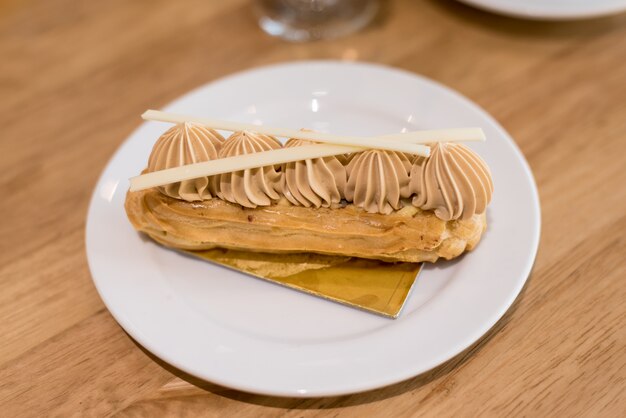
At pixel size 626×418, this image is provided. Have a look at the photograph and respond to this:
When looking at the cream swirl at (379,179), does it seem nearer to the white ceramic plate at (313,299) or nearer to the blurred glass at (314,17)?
the white ceramic plate at (313,299)

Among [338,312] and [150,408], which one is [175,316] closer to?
[150,408]

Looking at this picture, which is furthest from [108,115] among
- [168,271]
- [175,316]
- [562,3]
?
[562,3]

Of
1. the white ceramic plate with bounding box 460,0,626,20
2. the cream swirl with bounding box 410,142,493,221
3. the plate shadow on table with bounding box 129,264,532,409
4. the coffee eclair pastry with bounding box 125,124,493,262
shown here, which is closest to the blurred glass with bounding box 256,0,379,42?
the white ceramic plate with bounding box 460,0,626,20

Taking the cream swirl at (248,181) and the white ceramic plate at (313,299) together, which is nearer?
the white ceramic plate at (313,299)

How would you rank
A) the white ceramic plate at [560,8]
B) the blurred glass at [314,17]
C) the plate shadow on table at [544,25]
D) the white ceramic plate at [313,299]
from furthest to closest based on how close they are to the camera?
the blurred glass at [314,17] < the plate shadow on table at [544,25] < the white ceramic plate at [560,8] < the white ceramic plate at [313,299]

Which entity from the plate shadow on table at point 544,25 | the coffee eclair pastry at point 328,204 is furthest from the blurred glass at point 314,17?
the coffee eclair pastry at point 328,204

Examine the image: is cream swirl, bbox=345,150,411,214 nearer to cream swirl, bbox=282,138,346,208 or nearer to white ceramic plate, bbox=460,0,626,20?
cream swirl, bbox=282,138,346,208
